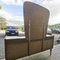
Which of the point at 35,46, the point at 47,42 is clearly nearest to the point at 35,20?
the point at 35,46

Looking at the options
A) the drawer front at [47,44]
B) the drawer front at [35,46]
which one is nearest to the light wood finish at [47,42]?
the drawer front at [47,44]

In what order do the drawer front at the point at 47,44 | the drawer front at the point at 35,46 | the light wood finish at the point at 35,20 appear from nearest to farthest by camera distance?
1. the light wood finish at the point at 35,20
2. the drawer front at the point at 35,46
3. the drawer front at the point at 47,44

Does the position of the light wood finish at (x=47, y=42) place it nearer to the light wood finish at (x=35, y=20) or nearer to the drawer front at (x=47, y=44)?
the drawer front at (x=47, y=44)

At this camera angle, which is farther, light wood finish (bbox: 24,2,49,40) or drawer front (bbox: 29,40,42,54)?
drawer front (bbox: 29,40,42,54)

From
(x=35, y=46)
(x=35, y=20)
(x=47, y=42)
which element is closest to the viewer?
(x=35, y=20)

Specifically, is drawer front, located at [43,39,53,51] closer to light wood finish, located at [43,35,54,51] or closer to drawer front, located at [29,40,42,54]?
light wood finish, located at [43,35,54,51]

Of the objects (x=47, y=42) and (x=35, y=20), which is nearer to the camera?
(x=35, y=20)

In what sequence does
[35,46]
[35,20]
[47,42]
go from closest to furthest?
1. [35,20]
2. [35,46]
3. [47,42]

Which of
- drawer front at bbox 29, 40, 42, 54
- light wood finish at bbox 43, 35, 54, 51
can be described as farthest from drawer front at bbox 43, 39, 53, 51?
drawer front at bbox 29, 40, 42, 54

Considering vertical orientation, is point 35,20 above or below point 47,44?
above

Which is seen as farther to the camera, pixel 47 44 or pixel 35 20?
pixel 47 44

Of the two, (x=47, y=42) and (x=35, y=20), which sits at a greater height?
(x=35, y=20)

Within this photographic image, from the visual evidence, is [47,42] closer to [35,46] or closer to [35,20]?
[35,46]

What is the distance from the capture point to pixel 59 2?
5.34 m
